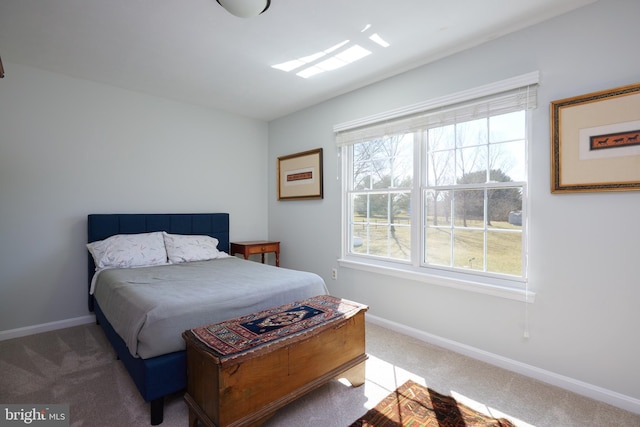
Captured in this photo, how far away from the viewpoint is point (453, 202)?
2676 mm

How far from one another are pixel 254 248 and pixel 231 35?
241 centimetres

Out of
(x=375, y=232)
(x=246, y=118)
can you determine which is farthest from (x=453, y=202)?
(x=246, y=118)

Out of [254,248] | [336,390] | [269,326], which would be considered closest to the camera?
[269,326]

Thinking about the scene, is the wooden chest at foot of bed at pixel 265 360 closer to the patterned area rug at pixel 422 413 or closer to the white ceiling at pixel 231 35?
the patterned area rug at pixel 422 413

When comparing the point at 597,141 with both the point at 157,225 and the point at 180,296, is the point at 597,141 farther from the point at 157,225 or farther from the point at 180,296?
the point at 157,225

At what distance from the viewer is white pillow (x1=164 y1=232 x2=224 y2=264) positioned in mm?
3262

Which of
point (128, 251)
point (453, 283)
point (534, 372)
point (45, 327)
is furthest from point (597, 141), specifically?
point (45, 327)

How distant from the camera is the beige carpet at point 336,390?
1753 mm

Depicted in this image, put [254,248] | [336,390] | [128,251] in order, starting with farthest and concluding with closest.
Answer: [254,248] → [128,251] → [336,390]

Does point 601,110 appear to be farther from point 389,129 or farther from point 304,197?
point 304,197

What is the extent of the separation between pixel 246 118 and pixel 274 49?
196cm

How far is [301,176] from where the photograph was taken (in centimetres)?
400

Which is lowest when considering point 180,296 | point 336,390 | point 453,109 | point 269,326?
point 336,390

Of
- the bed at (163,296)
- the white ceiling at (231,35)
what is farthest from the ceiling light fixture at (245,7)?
the bed at (163,296)
